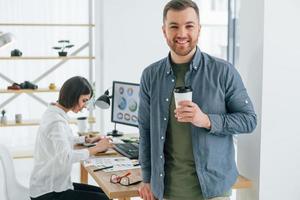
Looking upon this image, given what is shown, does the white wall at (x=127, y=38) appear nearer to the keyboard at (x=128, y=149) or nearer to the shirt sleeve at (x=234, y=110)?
the keyboard at (x=128, y=149)

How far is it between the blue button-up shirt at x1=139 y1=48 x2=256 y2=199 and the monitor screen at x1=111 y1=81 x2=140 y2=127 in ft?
5.24

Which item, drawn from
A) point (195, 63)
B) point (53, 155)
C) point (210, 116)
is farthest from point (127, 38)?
point (210, 116)

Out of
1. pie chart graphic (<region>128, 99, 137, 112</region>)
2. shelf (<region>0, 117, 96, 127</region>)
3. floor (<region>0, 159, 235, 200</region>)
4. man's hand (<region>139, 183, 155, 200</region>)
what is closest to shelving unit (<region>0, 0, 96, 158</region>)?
shelf (<region>0, 117, 96, 127</region>)

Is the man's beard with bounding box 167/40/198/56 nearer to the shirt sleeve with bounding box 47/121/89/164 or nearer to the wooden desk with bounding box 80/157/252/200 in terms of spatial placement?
the wooden desk with bounding box 80/157/252/200

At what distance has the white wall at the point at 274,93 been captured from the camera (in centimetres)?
255

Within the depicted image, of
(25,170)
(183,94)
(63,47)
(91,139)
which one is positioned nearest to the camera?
(183,94)

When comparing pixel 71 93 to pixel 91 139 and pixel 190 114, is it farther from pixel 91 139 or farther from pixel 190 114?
pixel 190 114

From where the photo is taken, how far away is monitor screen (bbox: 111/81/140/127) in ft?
12.5

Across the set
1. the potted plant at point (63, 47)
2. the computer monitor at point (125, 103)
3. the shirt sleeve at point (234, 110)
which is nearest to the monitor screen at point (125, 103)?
the computer monitor at point (125, 103)

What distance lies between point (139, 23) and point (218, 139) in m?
3.38

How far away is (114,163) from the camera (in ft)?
10.3

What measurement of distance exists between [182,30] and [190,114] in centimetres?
33

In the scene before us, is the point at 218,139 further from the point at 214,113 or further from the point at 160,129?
the point at 160,129

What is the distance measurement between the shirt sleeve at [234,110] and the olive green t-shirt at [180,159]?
132 millimetres
